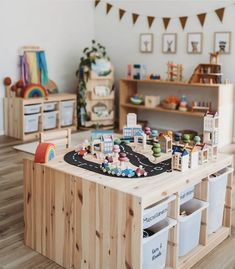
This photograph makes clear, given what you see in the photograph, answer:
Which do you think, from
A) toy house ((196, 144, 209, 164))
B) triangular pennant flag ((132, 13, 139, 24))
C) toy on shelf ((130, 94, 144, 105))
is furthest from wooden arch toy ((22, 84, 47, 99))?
toy house ((196, 144, 209, 164))

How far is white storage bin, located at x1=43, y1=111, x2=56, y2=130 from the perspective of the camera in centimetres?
542

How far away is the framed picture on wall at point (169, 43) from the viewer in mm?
5414

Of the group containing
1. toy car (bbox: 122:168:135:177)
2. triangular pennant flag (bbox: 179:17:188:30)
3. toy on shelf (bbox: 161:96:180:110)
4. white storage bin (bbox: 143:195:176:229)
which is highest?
triangular pennant flag (bbox: 179:17:188:30)

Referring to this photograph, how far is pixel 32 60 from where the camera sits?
5.53m

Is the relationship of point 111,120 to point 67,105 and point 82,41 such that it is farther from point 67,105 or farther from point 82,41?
point 82,41

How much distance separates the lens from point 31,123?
5234mm

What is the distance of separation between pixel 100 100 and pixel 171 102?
1.06 m

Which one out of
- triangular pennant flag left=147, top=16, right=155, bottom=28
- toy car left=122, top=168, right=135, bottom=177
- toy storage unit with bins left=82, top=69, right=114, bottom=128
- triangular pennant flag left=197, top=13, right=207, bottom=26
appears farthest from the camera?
toy storage unit with bins left=82, top=69, right=114, bottom=128

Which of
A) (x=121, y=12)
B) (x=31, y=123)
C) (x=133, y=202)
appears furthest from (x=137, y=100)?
(x=133, y=202)

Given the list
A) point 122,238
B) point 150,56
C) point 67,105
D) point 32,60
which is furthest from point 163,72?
point 122,238

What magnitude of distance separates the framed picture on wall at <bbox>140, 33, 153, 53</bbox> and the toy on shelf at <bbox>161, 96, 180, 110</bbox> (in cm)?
78

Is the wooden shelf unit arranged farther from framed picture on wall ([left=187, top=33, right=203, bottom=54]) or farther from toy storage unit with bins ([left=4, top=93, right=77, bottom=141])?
toy storage unit with bins ([left=4, top=93, right=77, bottom=141])

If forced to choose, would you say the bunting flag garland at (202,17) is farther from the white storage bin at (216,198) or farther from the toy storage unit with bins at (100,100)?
the white storage bin at (216,198)

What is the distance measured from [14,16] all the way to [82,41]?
1189mm
